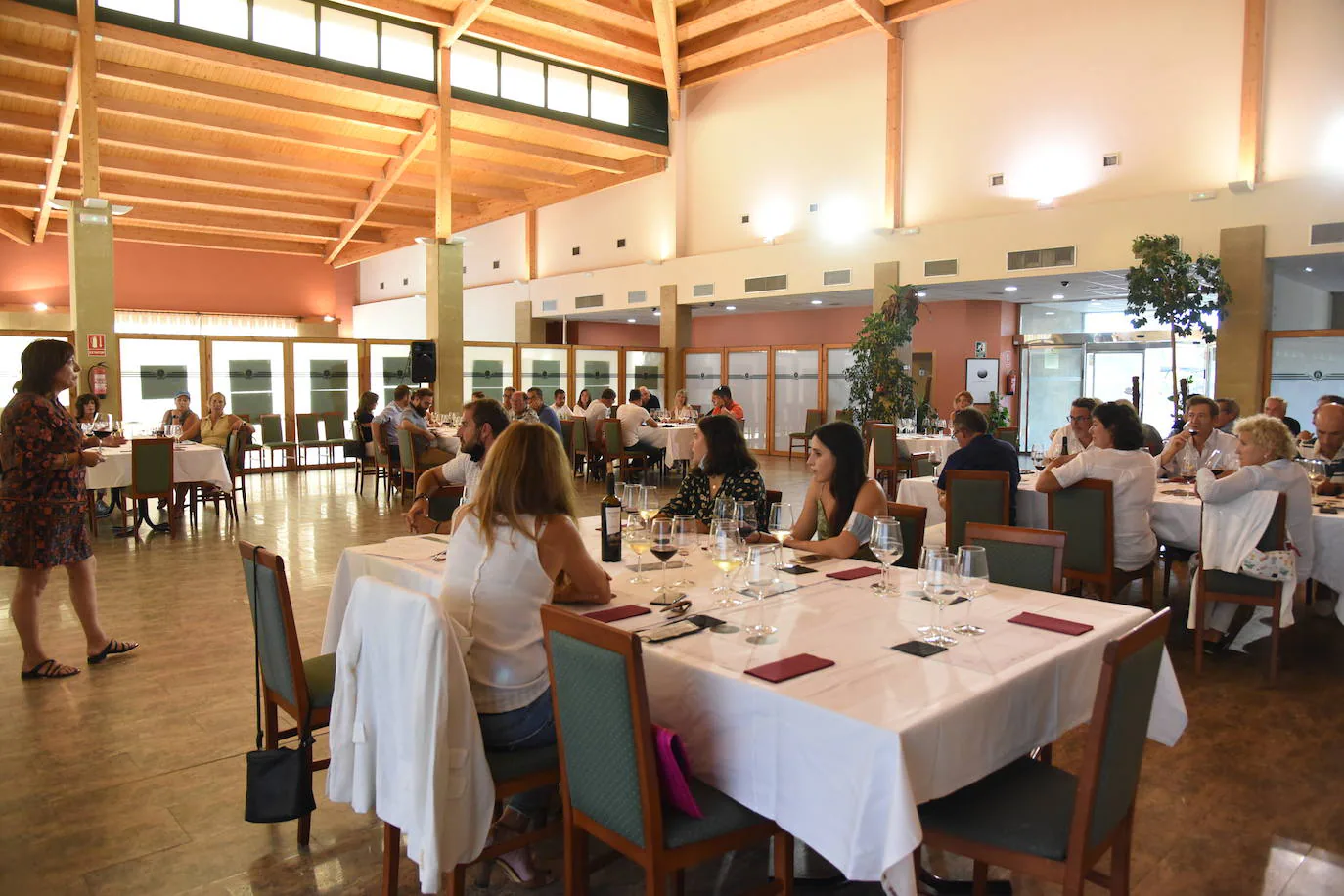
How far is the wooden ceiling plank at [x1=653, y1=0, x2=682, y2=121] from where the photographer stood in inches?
530

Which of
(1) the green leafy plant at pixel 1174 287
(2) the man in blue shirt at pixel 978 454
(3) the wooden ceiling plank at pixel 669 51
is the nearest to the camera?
(2) the man in blue shirt at pixel 978 454

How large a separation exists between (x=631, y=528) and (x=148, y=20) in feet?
36.8

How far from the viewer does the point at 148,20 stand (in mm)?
10500

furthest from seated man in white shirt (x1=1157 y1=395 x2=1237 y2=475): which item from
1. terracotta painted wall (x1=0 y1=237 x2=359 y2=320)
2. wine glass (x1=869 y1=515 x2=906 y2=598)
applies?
terracotta painted wall (x1=0 y1=237 x2=359 y2=320)

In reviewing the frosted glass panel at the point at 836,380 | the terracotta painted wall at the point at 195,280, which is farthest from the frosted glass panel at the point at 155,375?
the frosted glass panel at the point at 836,380

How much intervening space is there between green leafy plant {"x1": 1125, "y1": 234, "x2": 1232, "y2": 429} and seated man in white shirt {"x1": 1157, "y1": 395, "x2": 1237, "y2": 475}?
3928 millimetres

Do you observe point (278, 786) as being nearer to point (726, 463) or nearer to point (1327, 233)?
point (726, 463)

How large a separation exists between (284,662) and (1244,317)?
1083cm

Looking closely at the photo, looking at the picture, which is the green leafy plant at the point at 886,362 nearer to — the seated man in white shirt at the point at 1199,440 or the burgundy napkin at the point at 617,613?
the seated man in white shirt at the point at 1199,440

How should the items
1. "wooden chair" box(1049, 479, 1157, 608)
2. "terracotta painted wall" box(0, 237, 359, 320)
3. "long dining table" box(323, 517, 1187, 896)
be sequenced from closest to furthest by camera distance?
"long dining table" box(323, 517, 1187, 896)
"wooden chair" box(1049, 479, 1157, 608)
"terracotta painted wall" box(0, 237, 359, 320)

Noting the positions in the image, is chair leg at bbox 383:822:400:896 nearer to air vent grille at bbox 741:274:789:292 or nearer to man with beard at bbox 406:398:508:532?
man with beard at bbox 406:398:508:532

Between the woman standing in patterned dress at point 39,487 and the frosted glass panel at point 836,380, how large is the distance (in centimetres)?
1320

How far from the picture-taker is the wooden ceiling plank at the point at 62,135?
36.5ft

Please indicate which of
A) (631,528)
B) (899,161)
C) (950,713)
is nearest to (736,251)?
(899,161)
